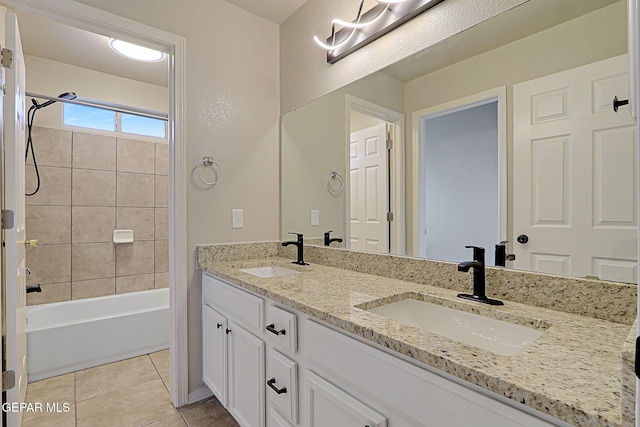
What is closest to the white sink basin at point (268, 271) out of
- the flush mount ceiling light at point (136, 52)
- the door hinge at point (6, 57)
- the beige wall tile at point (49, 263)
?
the door hinge at point (6, 57)

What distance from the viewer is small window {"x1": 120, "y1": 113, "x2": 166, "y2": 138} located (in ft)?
10.7

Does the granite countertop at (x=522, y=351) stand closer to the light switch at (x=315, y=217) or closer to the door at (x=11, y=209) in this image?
the light switch at (x=315, y=217)

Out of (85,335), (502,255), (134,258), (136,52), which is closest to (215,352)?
(85,335)

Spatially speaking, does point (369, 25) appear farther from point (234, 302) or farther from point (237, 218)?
point (234, 302)

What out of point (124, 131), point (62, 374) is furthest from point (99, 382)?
point (124, 131)

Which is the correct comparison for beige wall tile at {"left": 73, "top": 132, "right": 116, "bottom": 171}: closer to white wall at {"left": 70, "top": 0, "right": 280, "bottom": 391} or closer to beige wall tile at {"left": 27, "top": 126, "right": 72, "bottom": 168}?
beige wall tile at {"left": 27, "top": 126, "right": 72, "bottom": 168}

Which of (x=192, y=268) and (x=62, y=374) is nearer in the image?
(x=192, y=268)

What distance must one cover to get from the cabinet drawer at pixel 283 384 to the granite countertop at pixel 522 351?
24cm

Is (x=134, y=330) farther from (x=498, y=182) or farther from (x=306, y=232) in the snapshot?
(x=498, y=182)

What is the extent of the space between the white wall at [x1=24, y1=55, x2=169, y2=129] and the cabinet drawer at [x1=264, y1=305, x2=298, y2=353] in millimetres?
2914

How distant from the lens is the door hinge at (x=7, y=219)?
150 centimetres

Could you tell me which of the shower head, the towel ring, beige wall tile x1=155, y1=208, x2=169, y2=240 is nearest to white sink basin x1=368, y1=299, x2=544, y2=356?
the towel ring

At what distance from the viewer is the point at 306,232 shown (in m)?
2.16

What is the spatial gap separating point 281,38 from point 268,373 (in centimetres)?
214
